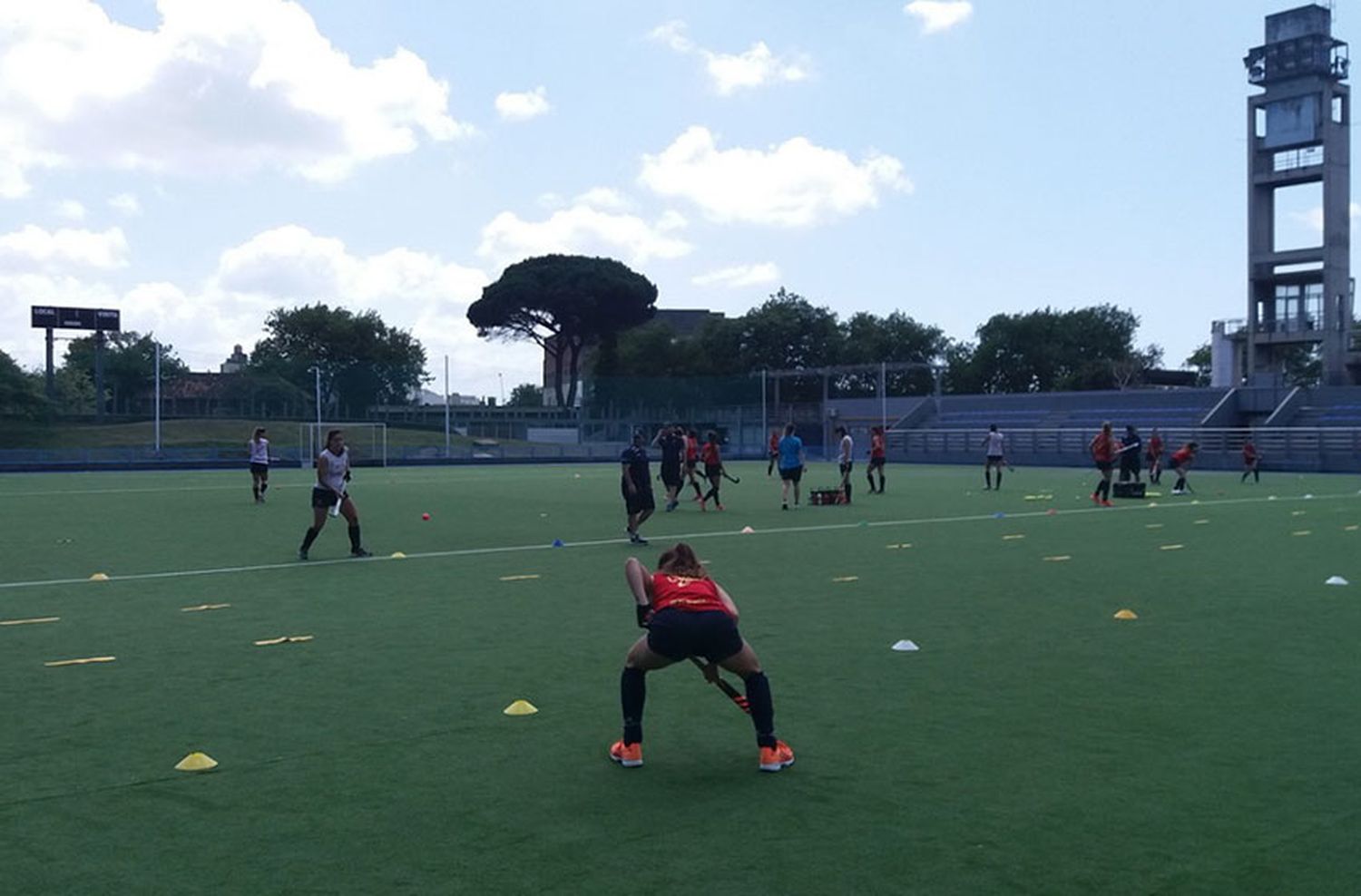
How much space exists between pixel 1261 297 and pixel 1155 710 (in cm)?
6224

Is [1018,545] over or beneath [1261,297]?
beneath

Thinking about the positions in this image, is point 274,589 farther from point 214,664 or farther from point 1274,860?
point 1274,860

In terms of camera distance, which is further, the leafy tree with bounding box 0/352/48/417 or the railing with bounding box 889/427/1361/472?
the leafy tree with bounding box 0/352/48/417

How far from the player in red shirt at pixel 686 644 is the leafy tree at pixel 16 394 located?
66717mm

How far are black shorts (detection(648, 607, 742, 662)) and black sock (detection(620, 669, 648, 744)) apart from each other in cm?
23

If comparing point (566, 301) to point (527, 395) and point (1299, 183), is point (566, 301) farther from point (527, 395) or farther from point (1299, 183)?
point (1299, 183)

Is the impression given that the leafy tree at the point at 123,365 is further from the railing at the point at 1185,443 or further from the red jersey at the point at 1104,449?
the red jersey at the point at 1104,449

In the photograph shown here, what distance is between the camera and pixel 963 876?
4.77 metres

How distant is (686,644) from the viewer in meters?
6.16

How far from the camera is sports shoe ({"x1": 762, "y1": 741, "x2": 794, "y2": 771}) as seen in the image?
618cm

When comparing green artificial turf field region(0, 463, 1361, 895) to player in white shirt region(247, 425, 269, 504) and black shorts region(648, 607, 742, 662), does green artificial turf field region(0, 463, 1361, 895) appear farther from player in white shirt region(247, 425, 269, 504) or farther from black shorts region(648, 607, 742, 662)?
player in white shirt region(247, 425, 269, 504)

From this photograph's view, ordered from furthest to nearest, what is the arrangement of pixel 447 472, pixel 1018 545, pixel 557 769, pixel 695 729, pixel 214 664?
1. pixel 447 472
2. pixel 1018 545
3. pixel 214 664
4. pixel 695 729
5. pixel 557 769

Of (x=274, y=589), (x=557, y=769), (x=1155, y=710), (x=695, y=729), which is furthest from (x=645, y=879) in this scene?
(x=274, y=589)

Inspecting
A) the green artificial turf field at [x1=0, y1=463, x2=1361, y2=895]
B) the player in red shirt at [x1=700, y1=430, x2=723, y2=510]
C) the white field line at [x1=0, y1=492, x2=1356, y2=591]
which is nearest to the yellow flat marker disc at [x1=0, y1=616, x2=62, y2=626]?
the green artificial turf field at [x1=0, y1=463, x2=1361, y2=895]
